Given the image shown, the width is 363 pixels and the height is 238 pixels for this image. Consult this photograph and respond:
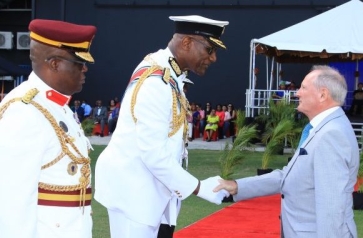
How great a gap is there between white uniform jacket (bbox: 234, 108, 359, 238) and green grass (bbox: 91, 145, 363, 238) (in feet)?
12.0

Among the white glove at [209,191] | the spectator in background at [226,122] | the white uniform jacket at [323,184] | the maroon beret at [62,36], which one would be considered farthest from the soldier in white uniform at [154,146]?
the spectator in background at [226,122]

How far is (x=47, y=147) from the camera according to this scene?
303 centimetres

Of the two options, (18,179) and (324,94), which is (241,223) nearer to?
(324,94)

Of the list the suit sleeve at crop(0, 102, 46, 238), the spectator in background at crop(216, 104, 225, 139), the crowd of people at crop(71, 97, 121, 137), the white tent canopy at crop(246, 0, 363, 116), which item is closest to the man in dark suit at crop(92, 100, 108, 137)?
the crowd of people at crop(71, 97, 121, 137)

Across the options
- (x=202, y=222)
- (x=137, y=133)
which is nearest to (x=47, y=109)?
(x=137, y=133)

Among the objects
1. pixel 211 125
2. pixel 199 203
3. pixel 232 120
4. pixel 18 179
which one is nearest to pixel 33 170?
pixel 18 179

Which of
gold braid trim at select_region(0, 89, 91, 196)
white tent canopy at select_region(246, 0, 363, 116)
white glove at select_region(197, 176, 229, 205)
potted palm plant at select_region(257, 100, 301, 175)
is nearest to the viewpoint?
gold braid trim at select_region(0, 89, 91, 196)

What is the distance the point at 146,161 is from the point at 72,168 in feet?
2.21

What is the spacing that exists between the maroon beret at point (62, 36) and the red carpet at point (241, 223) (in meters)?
4.43

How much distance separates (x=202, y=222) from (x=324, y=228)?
4.69 m

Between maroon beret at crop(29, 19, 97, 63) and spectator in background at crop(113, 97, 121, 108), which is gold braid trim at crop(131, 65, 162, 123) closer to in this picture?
maroon beret at crop(29, 19, 97, 63)

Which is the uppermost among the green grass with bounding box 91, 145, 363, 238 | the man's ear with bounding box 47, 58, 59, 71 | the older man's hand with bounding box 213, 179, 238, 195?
the man's ear with bounding box 47, 58, 59, 71

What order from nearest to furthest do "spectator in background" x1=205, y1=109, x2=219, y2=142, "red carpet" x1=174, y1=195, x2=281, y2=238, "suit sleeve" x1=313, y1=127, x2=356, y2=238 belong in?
1. "suit sleeve" x1=313, y1=127, x2=356, y2=238
2. "red carpet" x1=174, y1=195, x2=281, y2=238
3. "spectator in background" x1=205, y1=109, x2=219, y2=142

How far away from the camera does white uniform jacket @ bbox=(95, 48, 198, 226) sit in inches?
151
